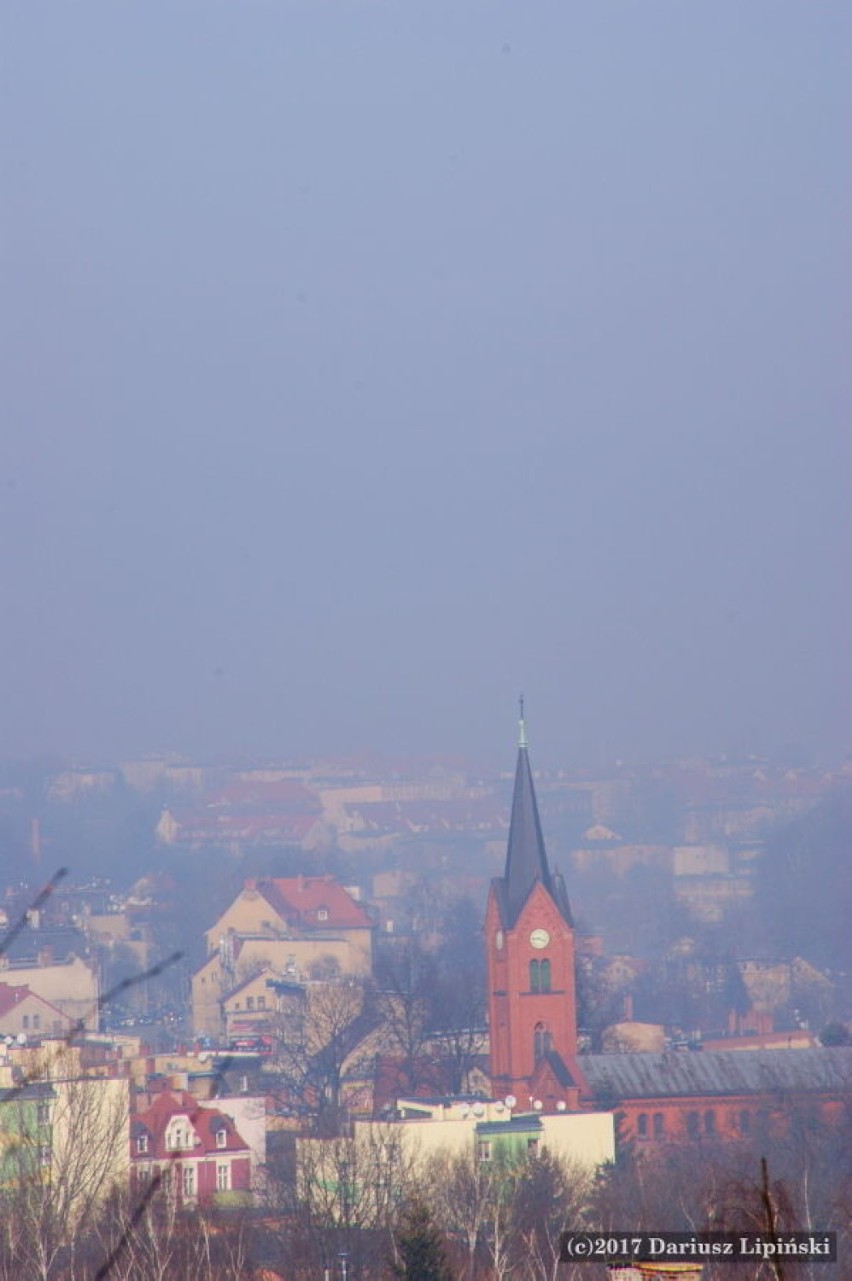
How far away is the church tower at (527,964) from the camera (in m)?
45.5

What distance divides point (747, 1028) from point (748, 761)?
99.6 meters

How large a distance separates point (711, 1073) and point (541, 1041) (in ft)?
9.34

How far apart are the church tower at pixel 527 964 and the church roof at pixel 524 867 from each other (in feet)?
0.06

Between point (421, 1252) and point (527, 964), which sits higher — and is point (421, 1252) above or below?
below

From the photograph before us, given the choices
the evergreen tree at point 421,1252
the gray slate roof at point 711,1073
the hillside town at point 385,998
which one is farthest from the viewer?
the gray slate roof at point 711,1073

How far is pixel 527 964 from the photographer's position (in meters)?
46.3

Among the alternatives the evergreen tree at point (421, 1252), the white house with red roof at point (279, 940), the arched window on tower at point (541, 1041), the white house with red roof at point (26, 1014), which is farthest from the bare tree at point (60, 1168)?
the white house with red roof at point (279, 940)

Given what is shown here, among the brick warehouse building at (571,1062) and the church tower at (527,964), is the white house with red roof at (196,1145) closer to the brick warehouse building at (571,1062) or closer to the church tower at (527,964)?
the brick warehouse building at (571,1062)

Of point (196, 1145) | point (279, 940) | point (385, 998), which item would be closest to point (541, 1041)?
point (385, 998)

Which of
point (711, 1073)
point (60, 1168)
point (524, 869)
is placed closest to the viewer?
point (60, 1168)

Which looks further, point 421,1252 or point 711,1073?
point 711,1073

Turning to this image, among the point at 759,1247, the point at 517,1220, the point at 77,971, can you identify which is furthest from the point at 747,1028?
the point at 759,1247

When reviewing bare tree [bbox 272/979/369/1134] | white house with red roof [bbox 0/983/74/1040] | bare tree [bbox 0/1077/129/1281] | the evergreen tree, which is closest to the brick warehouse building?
bare tree [bbox 272/979/369/1134]

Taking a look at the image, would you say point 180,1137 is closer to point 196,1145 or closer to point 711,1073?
point 196,1145
